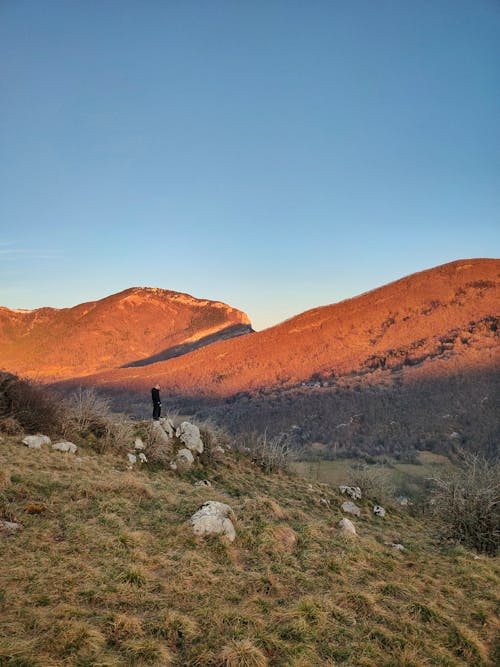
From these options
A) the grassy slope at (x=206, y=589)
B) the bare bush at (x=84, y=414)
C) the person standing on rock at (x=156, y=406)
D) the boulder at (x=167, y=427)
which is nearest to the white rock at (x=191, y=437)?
the boulder at (x=167, y=427)

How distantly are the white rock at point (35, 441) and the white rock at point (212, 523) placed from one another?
5485 mm

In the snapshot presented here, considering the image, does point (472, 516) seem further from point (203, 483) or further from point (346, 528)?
point (203, 483)

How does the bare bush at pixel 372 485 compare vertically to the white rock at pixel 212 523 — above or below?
below

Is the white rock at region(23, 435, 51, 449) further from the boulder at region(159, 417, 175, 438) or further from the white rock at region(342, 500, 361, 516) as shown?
the white rock at region(342, 500, 361, 516)

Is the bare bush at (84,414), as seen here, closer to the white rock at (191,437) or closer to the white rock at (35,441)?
the white rock at (35,441)

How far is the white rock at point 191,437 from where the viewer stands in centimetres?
1497

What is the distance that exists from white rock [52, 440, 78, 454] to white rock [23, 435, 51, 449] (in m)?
0.25

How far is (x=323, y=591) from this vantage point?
19.3 ft

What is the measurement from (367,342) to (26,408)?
33643 mm

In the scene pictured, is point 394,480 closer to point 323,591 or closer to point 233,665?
point 323,591

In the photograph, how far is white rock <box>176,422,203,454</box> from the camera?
1497cm

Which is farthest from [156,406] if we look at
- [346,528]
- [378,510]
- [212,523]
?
[212,523]

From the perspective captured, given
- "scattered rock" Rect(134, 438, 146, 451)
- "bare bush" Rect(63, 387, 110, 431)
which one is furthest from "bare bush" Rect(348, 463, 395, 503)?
"bare bush" Rect(63, 387, 110, 431)

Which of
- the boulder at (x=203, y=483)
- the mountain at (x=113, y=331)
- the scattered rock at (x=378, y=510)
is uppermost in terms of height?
the mountain at (x=113, y=331)
